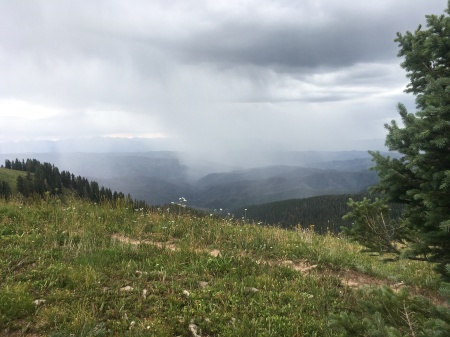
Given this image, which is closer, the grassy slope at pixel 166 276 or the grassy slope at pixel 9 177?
the grassy slope at pixel 166 276

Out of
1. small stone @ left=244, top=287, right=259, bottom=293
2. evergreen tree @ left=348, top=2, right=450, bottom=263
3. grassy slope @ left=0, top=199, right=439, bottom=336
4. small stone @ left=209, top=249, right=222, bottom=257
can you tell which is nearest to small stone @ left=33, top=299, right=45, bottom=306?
grassy slope @ left=0, top=199, right=439, bottom=336

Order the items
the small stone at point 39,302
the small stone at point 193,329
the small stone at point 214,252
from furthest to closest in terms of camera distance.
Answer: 1. the small stone at point 214,252
2. the small stone at point 39,302
3. the small stone at point 193,329

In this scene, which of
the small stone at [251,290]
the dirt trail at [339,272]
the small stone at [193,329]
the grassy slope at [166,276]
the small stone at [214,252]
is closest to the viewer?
the small stone at [193,329]

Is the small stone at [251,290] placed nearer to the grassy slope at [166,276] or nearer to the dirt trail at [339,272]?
the grassy slope at [166,276]

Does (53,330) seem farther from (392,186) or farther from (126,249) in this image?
(392,186)

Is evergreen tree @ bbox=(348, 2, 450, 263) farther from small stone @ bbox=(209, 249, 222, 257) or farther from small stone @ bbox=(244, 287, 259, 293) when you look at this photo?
small stone @ bbox=(209, 249, 222, 257)

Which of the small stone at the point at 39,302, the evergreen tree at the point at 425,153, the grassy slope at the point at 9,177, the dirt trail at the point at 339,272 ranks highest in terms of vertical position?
the evergreen tree at the point at 425,153

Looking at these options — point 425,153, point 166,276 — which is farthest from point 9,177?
point 425,153

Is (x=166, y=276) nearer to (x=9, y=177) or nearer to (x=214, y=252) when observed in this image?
(x=214, y=252)

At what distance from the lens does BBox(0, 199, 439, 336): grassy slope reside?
19.3 feet

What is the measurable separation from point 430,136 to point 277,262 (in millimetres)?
5852

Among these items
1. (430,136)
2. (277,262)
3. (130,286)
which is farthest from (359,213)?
(130,286)

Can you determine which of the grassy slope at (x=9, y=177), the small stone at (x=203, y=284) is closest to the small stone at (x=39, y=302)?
the small stone at (x=203, y=284)

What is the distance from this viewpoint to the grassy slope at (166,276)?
232 inches
